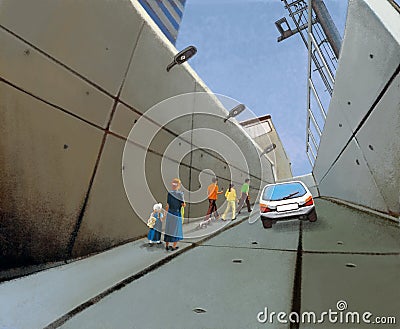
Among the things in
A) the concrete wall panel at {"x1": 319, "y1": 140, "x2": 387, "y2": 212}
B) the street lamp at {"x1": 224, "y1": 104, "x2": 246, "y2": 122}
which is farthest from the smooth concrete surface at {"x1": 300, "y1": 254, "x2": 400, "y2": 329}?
the street lamp at {"x1": 224, "y1": 104, "x2": 246, "y2": 122}

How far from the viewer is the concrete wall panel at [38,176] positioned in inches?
148

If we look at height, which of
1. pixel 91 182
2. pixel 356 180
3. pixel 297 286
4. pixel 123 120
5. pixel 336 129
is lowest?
pixel 297 286

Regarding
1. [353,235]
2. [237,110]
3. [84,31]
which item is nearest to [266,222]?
[353,235]

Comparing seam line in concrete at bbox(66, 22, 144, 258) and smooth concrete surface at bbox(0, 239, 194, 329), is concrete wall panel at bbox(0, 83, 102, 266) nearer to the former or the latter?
seam line in concrete at bbox(66, 22, 144, 258)

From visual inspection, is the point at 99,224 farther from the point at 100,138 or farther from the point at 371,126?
the point at 371,126

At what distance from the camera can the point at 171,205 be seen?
5.15m

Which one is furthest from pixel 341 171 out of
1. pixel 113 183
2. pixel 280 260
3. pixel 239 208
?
pixel 113 183

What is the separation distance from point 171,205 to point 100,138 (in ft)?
5.48

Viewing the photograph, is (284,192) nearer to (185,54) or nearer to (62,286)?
(185,54)

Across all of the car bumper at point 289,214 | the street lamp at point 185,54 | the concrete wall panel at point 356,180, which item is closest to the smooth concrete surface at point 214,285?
the car bumper at point 289,214

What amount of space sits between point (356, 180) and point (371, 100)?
3284mm

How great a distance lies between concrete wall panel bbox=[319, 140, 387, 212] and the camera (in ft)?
21.4

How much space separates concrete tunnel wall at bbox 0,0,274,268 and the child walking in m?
0.83

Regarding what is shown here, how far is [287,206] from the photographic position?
20.9ft
